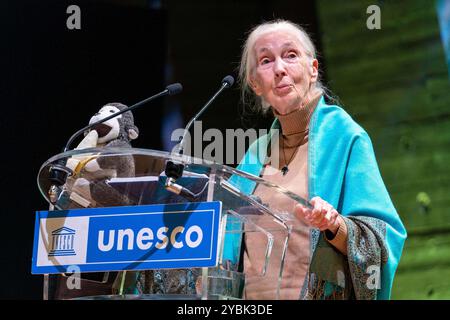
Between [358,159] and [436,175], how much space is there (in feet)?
2.63

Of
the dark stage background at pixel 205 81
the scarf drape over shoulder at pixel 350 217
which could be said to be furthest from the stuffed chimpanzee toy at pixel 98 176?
the dark stage background at pixel 205 81

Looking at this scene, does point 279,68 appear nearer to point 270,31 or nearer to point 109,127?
point 270,31

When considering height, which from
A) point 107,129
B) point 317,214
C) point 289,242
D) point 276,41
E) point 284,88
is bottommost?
point 289,242

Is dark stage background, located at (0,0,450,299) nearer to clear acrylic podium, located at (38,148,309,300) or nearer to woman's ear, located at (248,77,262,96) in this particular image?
woman's ear, located at (248,77,262,96)

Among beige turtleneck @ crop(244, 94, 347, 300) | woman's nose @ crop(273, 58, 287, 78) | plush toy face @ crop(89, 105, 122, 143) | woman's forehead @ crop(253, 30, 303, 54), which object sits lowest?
beige turtleneck @ crop(244, 94, 347, 300)

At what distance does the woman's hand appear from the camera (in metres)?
1.64

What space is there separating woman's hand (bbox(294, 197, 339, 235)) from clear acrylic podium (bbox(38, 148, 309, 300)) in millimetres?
28

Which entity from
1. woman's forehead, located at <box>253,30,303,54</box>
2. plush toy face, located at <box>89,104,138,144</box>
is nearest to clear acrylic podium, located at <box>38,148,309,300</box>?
plush toy face, located at <box>89,104,138,144</box>

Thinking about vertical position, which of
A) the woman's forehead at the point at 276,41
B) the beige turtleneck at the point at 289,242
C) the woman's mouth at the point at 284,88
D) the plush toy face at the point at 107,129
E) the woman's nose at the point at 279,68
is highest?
the woman's forehead at the point at 276,41

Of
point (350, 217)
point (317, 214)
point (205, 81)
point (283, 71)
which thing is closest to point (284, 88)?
point (283, 71)

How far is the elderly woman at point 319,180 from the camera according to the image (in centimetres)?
182

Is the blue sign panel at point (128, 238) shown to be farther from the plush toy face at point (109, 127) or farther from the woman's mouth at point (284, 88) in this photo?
the woman's mouth at point (284, 88)

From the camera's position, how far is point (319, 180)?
203 centimetres

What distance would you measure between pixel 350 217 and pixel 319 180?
176 mm
